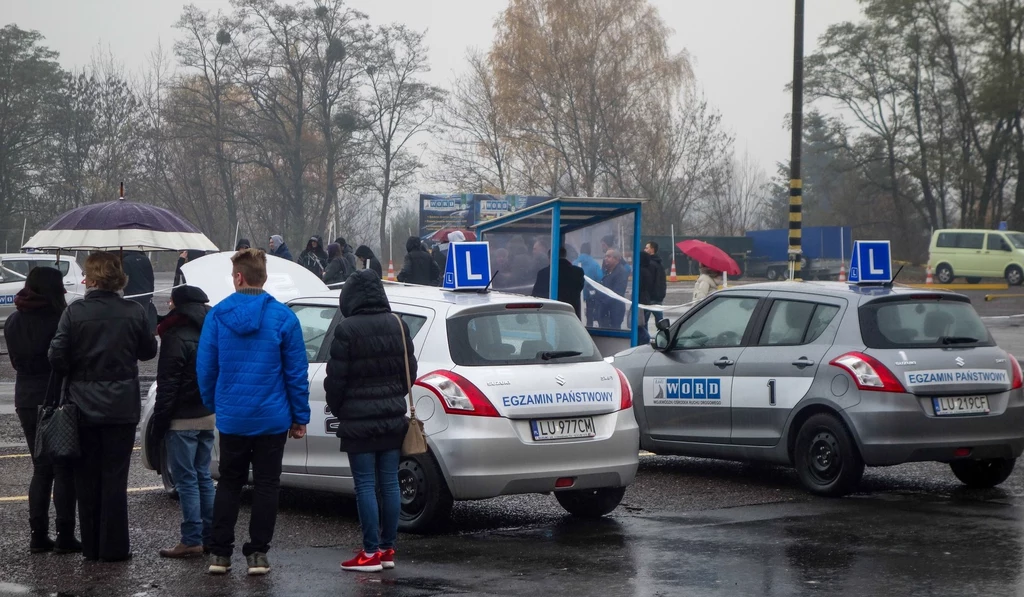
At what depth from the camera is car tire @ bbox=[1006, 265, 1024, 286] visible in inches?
1732

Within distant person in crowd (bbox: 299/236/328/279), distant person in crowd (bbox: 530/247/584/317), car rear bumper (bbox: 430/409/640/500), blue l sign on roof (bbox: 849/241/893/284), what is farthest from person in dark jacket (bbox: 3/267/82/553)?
distant person in crowd (bbox: 299/236/328/279)

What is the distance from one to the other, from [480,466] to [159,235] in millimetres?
4781

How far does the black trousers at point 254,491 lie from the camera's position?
6480 mm

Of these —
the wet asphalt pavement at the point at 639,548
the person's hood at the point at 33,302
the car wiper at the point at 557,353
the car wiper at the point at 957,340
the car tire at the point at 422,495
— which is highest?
the person's hood at the point at 33,302

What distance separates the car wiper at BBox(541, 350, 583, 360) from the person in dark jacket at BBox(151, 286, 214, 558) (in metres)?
2.02

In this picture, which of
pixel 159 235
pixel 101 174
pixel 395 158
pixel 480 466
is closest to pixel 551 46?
pixel 395 158

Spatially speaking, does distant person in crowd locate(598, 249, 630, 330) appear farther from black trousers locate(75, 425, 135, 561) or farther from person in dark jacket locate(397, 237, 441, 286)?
black trousers locate(75, 425, 135, 561)

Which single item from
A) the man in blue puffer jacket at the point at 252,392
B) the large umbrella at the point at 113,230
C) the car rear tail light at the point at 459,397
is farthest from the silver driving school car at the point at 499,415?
the large umbrella at the point at 113,230

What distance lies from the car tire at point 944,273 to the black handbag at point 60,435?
4267cm

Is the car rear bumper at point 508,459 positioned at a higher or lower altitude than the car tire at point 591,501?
higher

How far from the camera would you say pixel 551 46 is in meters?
54.3

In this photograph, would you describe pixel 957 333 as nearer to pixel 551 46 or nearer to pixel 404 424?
pixel 404 424

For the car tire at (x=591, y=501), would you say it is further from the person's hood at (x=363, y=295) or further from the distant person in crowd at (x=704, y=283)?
the distant person in crowd at (x=704, y=283)

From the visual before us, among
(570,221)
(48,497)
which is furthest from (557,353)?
(570,221)
